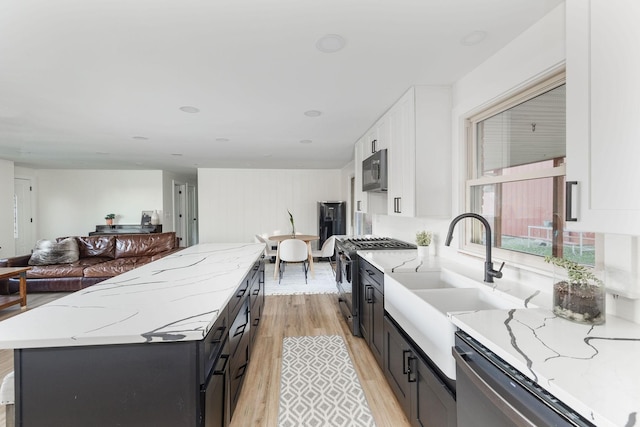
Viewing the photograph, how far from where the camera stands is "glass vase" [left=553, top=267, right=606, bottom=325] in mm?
1011

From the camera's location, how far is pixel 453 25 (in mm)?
1484

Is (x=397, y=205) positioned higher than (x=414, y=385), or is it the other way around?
(x=397, y=205)

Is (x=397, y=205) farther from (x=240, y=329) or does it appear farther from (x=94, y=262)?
(x=94, y=262)

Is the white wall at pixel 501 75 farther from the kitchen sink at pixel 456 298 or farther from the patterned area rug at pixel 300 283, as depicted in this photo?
the patterned area rug at pixel 300 283

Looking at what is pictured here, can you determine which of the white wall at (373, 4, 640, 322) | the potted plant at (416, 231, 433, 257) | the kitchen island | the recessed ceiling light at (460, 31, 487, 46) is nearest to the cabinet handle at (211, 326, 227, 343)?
the kitchen island

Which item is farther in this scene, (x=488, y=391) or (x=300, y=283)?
(x=300, y=283)

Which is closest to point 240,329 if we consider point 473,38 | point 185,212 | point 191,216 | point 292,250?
point 473,38

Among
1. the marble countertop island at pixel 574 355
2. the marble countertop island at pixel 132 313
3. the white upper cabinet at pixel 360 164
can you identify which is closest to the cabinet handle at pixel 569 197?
the marble countertop island at pixel 574 355

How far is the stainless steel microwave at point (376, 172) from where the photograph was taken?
2.89m

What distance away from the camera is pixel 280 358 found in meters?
2.42

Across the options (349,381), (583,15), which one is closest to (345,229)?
(349,381)

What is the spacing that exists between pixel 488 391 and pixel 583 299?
1.82ft

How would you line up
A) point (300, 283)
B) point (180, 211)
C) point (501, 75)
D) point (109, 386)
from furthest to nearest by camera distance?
point (180, 211), point (300, 283), point (501, 75), point (109, 386)

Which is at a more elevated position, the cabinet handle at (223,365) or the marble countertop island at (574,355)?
the marble countertop island at (574,355)
